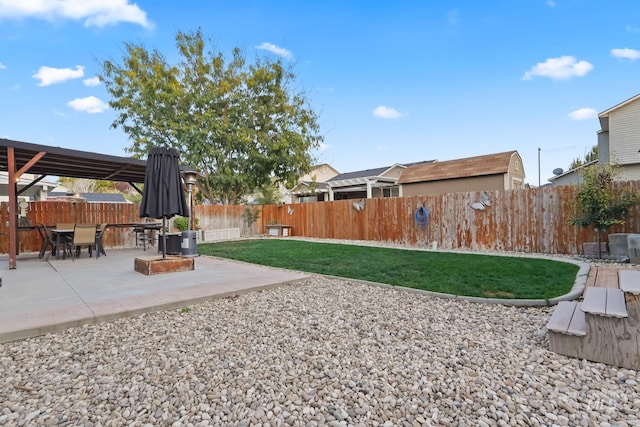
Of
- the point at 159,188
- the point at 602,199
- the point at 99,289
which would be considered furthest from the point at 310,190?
the point at 99,289

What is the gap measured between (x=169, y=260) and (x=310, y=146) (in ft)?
41.7

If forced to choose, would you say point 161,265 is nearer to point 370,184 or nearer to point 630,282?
point 630,282

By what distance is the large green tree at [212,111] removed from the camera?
15.1m

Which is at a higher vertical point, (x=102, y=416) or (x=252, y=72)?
(x=252, y=72)

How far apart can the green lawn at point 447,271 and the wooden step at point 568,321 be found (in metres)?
1.14

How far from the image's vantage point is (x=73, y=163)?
27.1 feet

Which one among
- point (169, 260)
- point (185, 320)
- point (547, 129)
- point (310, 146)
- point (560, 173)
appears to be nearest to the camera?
point (185, 320)

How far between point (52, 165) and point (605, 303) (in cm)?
1104

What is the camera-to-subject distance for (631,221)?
7059 millimetres

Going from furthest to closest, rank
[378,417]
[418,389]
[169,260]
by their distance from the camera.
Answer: [169,260], [418,389], [378,417]

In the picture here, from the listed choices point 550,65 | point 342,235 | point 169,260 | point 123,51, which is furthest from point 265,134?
point 550,65

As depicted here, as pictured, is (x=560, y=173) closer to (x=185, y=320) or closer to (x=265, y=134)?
(x=265, y=134)

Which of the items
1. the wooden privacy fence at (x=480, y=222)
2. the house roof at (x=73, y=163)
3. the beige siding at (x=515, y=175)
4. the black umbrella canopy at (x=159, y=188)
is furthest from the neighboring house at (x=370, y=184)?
the black umbrella canopy at (x=159, y=188)

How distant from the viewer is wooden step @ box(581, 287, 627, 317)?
2.27 meters
